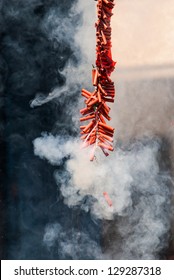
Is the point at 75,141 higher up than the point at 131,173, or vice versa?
the point at 75,141

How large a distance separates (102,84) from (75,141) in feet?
5.78

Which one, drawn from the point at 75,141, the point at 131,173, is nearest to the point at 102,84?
the point at 75,141

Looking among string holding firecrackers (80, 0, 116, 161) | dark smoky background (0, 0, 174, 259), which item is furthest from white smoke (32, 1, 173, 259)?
string holding firecrackers (80, 0, 116, 161)

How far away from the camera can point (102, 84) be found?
3836 millimetres

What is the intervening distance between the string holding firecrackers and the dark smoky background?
1.34 meters

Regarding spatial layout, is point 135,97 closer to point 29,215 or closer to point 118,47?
point 118,47

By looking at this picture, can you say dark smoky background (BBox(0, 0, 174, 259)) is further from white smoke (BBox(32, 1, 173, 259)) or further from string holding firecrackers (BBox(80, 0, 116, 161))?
string holding firecrackers (BBox(80, 0, 116, 161))

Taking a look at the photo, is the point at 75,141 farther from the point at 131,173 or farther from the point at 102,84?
the point at 102,84

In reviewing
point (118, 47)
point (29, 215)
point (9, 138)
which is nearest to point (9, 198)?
point (29, 215)

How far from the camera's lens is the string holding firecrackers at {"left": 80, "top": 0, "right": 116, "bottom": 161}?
142 inches

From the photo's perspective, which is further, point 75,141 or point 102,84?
point 75,141

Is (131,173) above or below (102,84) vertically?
below

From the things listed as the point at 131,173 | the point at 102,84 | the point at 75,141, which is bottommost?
the point at 131,173

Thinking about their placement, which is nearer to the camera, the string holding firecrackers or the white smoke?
the string holding firecrackers
